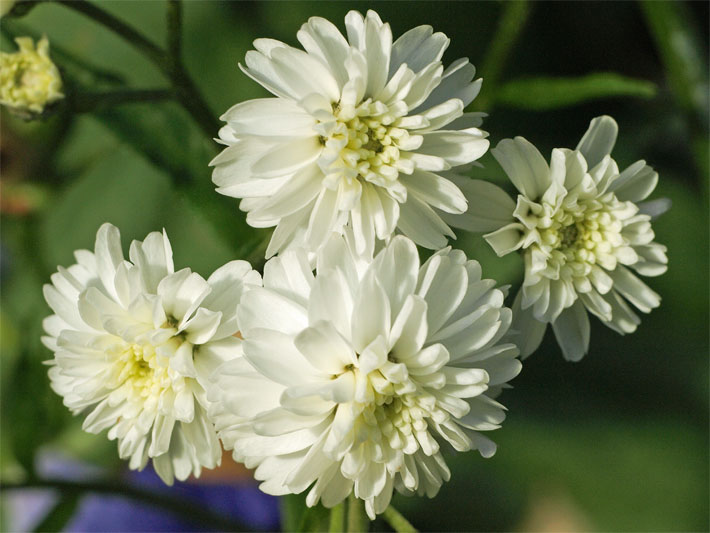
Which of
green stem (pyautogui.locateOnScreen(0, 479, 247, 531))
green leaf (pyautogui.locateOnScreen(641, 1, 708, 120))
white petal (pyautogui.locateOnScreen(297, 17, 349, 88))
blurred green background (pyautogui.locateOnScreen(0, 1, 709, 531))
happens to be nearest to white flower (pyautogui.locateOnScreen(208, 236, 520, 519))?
white petal (pyautogui.locateOnScreen(297, 17, 349, 88))

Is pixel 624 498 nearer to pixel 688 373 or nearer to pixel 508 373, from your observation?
pixel 688 373

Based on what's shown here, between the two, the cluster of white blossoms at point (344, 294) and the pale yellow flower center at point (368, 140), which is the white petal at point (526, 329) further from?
the pale yellow flower center at point (368, 140)

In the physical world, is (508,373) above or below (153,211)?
above

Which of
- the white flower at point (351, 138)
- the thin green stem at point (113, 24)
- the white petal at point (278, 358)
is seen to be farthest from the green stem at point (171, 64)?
the white petal at point (278, 358)

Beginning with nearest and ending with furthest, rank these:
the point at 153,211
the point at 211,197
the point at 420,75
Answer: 1. the point at 420,75
2. the point at 211,197
3. the point at 153,211

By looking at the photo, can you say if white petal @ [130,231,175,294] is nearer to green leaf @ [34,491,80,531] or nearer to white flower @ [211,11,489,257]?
white flower @ [211,11,489,257]

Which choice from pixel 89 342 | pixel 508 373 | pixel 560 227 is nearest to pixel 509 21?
pixel 560 227

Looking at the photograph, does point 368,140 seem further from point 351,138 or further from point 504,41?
point 504,41
